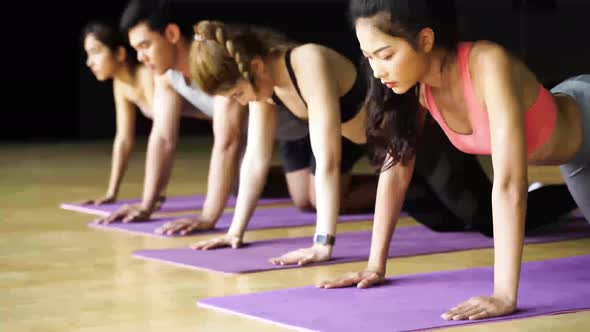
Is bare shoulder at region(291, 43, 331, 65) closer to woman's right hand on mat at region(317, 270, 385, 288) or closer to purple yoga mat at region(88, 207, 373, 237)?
woman's right hand on mat at region(317, 270, 385, 288)

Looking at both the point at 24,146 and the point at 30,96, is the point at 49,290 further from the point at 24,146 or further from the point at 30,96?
the point at 30,96

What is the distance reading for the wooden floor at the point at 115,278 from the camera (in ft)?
8.53

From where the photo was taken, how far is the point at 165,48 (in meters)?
4.06

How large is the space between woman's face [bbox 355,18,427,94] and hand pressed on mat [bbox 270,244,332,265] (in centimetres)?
91

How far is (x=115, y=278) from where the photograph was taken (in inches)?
128

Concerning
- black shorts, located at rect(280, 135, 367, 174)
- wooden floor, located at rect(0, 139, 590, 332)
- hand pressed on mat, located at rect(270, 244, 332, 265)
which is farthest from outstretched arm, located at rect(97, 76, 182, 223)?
hand pressed on mat, located at rect(270, 244, 332, 265)

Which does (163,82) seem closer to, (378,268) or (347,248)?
(347,248)

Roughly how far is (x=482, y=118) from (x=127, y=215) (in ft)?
7.13

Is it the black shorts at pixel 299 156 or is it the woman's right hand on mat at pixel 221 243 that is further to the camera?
the black shorts at pixel 299 156

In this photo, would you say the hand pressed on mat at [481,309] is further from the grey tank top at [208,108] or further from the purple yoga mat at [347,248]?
the grey tank top at [208,108]

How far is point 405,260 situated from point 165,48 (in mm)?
1216

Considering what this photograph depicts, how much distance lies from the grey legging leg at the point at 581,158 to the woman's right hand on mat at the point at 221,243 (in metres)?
1.16

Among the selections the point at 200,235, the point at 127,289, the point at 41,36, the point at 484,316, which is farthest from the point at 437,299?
the point at 41,36

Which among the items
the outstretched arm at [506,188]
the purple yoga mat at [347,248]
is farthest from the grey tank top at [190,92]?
the outstretched arm at [506,188]
